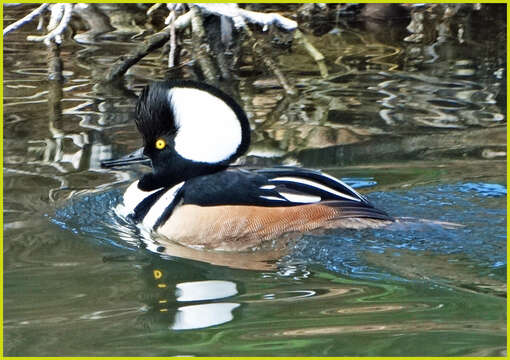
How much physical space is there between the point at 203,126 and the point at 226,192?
1.59 feet

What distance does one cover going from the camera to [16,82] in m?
9.87

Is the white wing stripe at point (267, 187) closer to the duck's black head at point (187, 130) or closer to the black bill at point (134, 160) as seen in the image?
the duck's black head at point (187, 130)

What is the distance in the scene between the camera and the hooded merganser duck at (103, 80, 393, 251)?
19.6ft

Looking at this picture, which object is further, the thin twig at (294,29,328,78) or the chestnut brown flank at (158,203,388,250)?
the thin twig at (294,29,328,78)

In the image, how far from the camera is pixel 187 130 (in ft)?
20.6

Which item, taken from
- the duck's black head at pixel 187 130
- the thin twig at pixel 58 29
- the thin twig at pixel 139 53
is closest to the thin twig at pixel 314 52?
the thin twig at pixel 139 53

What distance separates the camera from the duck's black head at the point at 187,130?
6066 millimetres

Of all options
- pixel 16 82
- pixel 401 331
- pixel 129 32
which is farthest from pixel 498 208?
pixel 129 32

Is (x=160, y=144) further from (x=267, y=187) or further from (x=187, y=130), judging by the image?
(x=267, y=187)

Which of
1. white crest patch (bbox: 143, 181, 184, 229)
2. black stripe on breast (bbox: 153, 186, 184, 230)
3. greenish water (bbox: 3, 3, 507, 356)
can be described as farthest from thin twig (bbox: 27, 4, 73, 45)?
black stripe on breast (bbox: 153, 186, 184, 230)

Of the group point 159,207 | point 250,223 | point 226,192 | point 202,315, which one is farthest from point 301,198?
point 202,315

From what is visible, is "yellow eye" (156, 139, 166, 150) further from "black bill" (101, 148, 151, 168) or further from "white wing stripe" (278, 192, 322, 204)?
"white wing stripe" (278, 192, 322, 204)

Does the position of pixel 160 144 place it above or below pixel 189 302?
above

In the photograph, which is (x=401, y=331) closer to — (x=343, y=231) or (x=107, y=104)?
(x=343, y=231)
